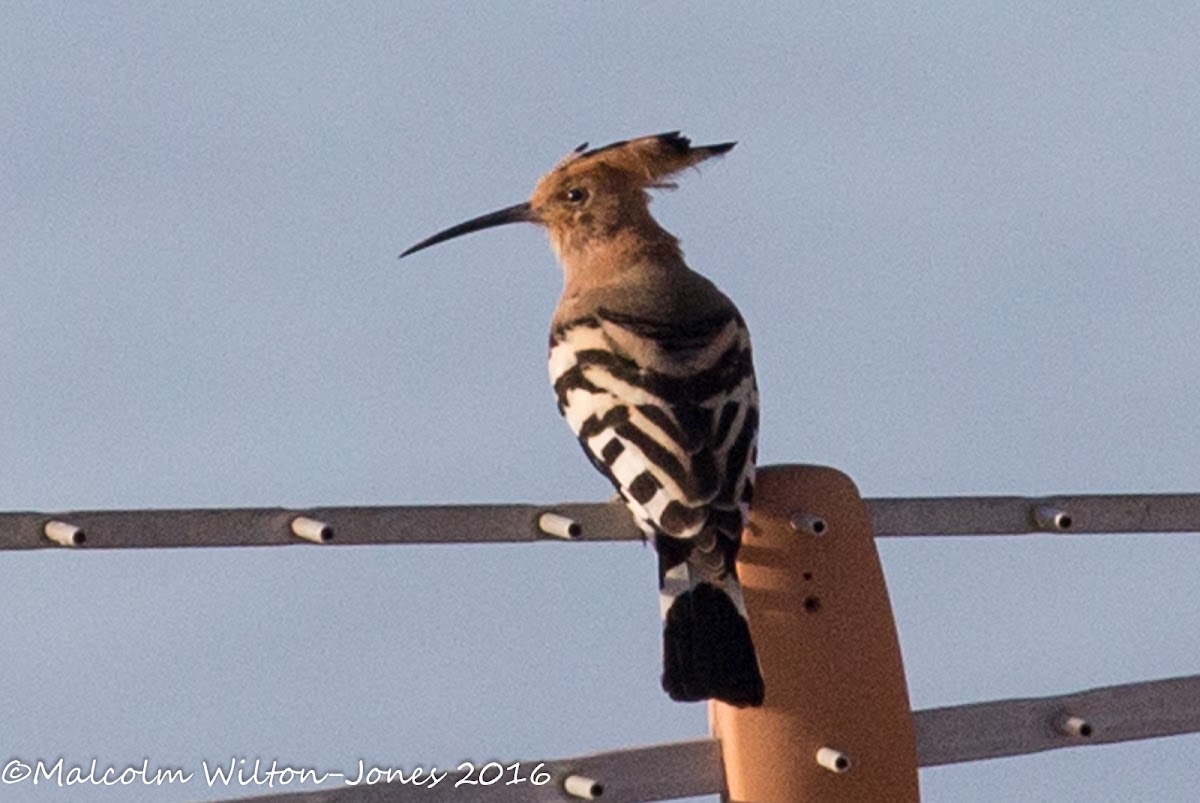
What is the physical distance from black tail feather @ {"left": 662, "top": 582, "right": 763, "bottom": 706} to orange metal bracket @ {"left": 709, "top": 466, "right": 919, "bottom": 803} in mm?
36

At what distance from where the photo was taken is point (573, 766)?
2.63m

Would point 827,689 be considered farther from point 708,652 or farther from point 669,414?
point 669,414

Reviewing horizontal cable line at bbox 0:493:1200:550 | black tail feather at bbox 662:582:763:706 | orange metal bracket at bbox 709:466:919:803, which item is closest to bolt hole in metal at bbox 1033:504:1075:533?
horizontal cable line at bbox 0:493:1200:550

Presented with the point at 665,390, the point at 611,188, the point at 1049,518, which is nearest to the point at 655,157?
the point at 611,188

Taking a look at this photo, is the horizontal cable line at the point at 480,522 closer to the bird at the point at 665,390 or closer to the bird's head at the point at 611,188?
the bird at the point at 665,390

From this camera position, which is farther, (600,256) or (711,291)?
(600,256)

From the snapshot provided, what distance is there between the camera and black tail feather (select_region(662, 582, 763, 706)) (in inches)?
121

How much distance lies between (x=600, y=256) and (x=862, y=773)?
8.13ft

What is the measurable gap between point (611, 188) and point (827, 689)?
8.44 ft

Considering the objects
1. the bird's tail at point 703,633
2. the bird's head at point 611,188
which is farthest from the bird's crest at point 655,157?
the bird's tail at point 703,633

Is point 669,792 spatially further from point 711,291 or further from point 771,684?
point 711,291

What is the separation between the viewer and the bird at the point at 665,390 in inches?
140

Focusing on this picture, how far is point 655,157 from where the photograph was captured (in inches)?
214

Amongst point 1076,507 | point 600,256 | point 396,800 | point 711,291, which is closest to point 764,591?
point 1076,507
